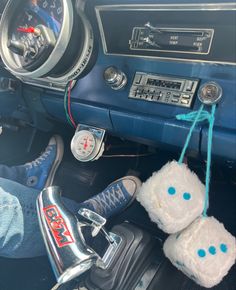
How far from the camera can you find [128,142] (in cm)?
149

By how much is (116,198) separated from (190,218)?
19.9 inches

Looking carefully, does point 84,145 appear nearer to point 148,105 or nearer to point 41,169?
point 148,105

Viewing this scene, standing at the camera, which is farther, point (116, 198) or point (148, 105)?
point (116, 198)

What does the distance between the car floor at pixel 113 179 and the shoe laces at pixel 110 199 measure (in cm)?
6

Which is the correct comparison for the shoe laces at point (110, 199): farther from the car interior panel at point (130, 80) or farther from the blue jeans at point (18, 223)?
the blue jeans at point (18, 223)

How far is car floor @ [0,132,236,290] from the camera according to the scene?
123 centimetres

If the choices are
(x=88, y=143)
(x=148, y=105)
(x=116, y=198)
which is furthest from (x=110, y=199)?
(x=148, y=105)

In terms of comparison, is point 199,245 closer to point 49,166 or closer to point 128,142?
point 128,142

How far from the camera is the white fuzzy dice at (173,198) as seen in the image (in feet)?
2.84

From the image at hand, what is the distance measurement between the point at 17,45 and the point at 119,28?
28 cm

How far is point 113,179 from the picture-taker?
59.6 inches

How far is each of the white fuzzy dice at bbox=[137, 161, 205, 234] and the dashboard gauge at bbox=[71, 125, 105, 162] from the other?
12.8 inches

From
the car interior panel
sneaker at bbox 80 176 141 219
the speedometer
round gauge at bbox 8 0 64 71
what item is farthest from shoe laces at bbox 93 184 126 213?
round gauge at bbox 8 0 64 71

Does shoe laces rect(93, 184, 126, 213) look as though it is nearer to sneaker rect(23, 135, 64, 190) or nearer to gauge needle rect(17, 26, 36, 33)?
sneaker rect(23, 135, 64, 190)
